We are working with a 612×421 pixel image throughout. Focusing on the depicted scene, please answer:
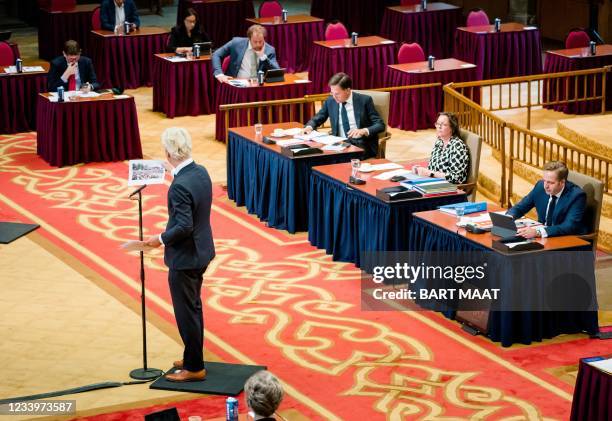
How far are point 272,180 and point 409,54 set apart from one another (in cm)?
427

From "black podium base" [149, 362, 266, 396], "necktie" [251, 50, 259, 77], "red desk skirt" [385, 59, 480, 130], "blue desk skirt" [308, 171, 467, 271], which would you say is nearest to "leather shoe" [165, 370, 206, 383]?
"black podium base" [149, 362, 266, 396]

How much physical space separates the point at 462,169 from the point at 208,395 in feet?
11.0

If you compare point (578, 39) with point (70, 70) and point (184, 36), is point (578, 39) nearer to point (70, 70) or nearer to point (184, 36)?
point (184, 36)

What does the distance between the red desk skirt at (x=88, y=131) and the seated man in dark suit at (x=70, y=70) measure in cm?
37

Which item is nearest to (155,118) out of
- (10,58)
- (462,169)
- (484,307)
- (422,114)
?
(10,58)

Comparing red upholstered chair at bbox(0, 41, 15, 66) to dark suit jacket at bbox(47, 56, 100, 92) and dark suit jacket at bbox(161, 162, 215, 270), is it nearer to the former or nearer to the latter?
dark suit jacket at bbox(47, 56, 100, 92)

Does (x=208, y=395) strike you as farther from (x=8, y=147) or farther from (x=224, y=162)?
(x=8, y=147)

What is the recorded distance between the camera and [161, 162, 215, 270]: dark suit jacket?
698cm

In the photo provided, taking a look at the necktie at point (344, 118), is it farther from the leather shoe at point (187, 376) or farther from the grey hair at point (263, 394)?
the grey hair at point (263, 394)

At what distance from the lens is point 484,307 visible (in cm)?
844

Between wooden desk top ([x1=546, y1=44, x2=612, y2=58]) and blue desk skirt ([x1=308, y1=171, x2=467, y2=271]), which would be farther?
wooden desk top ([x1=546, y1=44, x2=612, y2=58])

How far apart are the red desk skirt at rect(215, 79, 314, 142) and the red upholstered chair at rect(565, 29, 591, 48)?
368 centimetres

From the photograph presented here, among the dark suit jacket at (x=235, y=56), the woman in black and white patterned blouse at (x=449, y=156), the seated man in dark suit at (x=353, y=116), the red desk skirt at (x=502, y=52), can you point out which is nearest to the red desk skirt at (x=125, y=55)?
the dark suit jacket at (x=235, y=56)

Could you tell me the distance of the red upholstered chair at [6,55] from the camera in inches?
583
